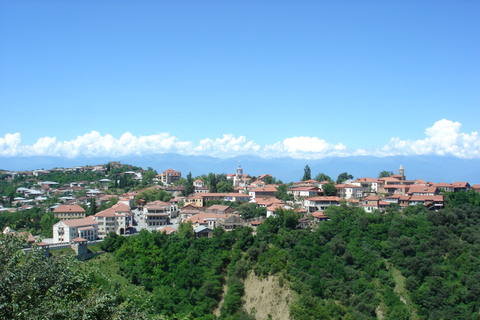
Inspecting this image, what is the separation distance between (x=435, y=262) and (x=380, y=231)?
5.20 m

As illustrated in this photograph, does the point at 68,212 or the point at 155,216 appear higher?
the point at 68,212

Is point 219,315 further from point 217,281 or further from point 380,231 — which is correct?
point 380,231

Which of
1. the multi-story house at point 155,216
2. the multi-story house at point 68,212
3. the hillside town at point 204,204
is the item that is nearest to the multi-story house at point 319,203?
the hillside town at point 204,204

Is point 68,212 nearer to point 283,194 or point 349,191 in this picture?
point 283,194

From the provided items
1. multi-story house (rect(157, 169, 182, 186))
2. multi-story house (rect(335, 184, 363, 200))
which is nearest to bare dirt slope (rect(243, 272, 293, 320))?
multi-story house (rect(335, 184, 363, 200))

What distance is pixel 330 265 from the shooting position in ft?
99.1

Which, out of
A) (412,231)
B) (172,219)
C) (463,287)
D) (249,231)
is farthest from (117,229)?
(463,287)

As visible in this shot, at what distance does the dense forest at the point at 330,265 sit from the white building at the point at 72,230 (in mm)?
2905

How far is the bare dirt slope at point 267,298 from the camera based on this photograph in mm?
27266

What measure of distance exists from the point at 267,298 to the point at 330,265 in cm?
560

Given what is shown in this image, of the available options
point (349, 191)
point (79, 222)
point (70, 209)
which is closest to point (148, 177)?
point (70, 209)

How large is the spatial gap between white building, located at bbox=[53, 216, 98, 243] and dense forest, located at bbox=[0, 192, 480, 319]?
2.91m

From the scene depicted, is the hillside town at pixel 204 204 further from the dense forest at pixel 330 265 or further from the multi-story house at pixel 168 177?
the multi-story house at pixel 168 177

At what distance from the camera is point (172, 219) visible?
4406cm
